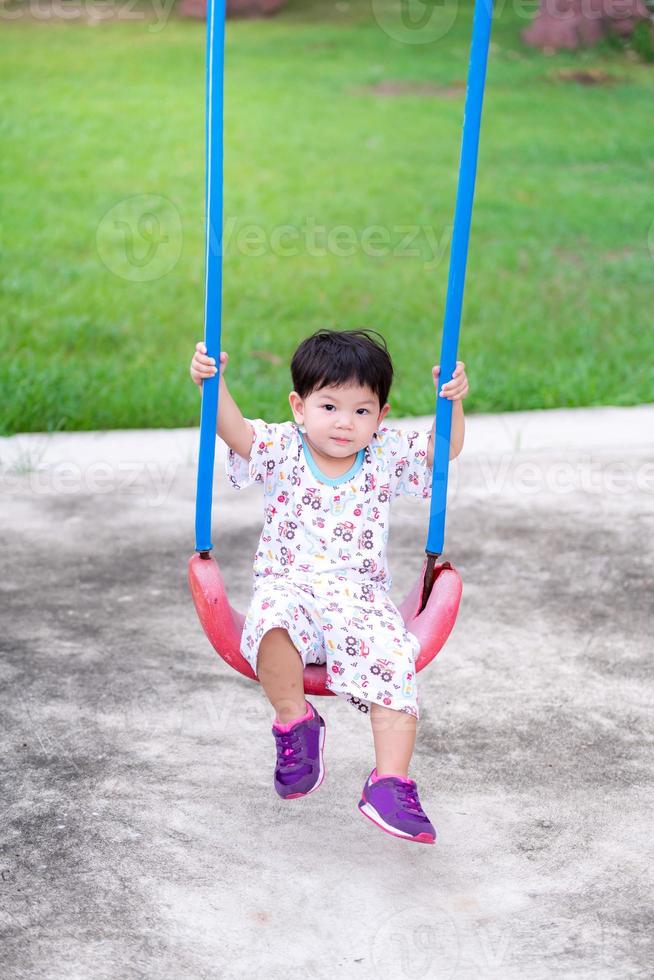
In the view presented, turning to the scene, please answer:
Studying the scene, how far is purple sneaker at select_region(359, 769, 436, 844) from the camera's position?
2.44m

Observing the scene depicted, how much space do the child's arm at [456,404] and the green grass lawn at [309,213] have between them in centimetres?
306

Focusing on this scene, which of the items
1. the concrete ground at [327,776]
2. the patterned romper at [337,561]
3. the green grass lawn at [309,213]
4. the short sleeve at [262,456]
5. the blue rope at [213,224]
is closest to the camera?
the concrete ground at [327,776]

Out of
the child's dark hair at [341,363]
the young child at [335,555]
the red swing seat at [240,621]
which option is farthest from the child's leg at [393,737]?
the child's dark hair at [341,363]

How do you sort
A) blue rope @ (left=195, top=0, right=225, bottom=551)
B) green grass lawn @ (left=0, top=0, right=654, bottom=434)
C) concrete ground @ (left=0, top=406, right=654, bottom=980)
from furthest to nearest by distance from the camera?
green grass lawn @ (left=0, top=0, right=654, bottom=434), blue rope @ (left=195, top=0, right=225, bottom=551), concrete ground @ (left=0, top=406, right=654, bottom=980)

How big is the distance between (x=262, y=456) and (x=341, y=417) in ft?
0.70

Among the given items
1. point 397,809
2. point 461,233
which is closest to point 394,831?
point 397,809

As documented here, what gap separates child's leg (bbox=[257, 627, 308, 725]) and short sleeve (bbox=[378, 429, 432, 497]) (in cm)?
46

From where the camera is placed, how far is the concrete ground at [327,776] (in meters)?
2.34

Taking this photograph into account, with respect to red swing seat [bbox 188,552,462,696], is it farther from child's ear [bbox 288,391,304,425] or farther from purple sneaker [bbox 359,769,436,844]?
child's ear [bbox 288,391,304,425]

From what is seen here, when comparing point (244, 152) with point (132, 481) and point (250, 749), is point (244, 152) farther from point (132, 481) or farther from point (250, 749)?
point (250, 749)

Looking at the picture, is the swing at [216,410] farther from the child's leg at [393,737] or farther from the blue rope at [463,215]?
the child's leg at [393,737]

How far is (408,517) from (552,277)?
4.67 metres

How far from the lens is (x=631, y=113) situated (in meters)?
13.4

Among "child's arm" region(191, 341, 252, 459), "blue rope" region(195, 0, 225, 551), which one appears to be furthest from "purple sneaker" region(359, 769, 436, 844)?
"child's arm" region(191, 341, 252, 459)
